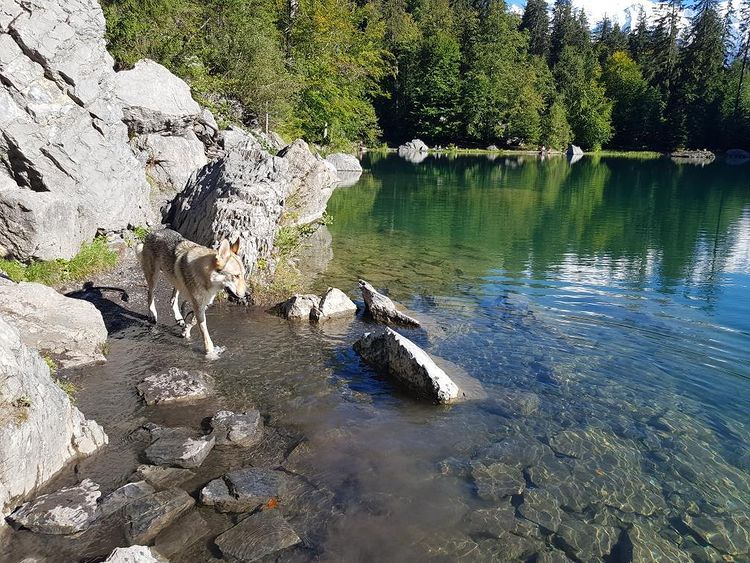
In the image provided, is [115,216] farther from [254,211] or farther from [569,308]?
[569,308]

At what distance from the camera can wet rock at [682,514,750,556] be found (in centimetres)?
623

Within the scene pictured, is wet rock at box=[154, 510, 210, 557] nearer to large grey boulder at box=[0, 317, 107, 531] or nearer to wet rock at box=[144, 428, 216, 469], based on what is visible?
wet rock at box=[144, 428, 216, 469]

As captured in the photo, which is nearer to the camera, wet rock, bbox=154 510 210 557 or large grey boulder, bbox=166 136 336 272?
wet rock, bbox=154 510 210 557

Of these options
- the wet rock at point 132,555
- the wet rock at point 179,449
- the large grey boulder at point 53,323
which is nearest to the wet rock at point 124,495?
the wet rock at point 179,449

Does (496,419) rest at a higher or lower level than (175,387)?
lower

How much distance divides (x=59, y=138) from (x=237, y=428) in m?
10.5

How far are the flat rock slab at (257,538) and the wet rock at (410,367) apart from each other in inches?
147

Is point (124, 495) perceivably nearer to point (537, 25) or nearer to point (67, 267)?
point (67, 267)

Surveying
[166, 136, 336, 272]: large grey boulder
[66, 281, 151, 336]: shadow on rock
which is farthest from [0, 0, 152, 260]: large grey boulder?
[166, 136, 336, 272]: large grey boulder

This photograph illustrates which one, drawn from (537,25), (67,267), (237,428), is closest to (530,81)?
(537,25)

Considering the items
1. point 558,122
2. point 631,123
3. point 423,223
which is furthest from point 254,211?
point 631,123

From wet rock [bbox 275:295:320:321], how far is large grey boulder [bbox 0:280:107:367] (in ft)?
13.3

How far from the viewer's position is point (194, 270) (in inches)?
397

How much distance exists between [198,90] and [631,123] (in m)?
102
